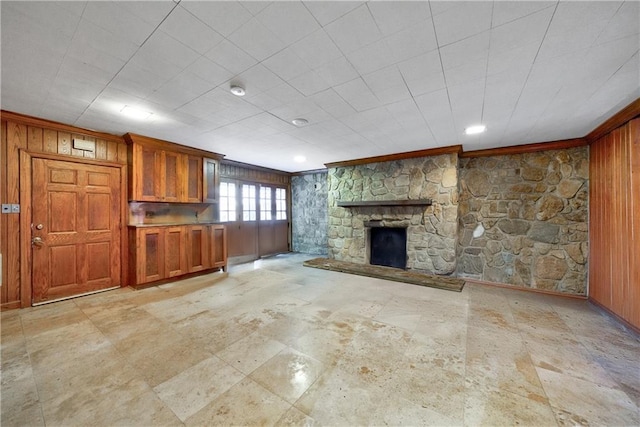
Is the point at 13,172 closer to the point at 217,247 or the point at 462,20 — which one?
the point at 217,247

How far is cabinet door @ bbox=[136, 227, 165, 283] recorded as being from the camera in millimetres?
3566

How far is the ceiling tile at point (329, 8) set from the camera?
1.28 m

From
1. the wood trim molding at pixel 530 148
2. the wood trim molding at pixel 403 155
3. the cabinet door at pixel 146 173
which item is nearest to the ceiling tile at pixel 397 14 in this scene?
the wood trim molding at pixel 403 155

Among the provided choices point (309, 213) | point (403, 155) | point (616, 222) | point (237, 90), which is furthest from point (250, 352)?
point (309, 213)

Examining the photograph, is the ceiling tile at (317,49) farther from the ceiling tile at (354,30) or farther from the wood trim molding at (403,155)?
the wood trim molding at (403,155)

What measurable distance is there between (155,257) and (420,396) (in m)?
4.03

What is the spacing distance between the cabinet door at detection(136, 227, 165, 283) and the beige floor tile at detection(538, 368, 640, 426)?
15.4 ft

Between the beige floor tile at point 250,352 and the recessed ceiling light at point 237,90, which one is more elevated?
the recessed ceiling light at point 237,90

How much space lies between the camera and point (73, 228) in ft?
10.5

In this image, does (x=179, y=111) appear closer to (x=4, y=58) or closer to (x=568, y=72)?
(x=4, y=58)

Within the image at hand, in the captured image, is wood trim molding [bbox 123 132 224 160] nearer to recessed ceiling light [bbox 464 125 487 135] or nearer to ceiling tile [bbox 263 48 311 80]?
ceiling tile [bbox 263 48 311 80]

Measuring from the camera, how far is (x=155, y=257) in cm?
375

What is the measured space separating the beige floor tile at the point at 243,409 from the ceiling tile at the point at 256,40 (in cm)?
234

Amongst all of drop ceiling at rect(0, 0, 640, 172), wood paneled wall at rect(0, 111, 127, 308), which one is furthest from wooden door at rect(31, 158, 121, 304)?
drop ceiling at rect(0, 0, 640, 172)
